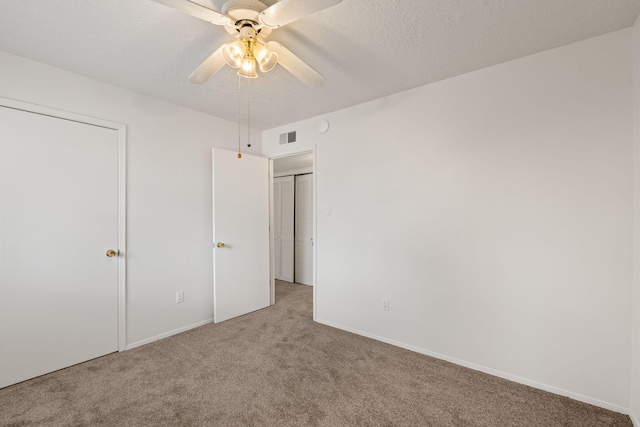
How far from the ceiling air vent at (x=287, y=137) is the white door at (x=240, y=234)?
367 millimetres

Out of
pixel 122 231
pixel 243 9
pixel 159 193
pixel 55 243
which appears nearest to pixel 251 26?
pixel 243 9

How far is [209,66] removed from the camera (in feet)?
5.39

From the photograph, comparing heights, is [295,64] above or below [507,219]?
above

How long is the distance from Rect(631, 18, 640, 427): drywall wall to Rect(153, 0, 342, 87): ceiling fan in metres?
1.88

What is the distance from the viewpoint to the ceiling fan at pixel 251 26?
47.0 inches

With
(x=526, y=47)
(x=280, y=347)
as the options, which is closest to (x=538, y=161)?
(x=526, y=47)

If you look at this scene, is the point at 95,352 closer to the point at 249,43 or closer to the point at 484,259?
the point at 249,43

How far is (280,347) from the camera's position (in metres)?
2.48

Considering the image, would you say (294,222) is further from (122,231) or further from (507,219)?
(507,219)

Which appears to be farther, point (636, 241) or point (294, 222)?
point (294, 222)

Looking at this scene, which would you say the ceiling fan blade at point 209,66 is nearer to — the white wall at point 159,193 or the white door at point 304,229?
the white wall at point 159,193

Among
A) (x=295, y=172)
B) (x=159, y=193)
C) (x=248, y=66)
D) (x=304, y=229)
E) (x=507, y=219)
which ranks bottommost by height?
(x=304, y=229)

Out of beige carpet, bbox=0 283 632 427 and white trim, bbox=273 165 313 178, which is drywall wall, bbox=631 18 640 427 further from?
white trim, bbox=273 165 313 178

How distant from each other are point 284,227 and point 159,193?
2.64m
